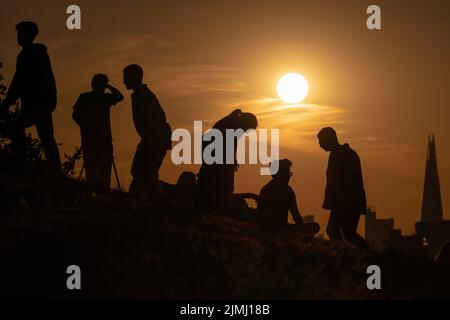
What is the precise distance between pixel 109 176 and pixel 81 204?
3.29 metres

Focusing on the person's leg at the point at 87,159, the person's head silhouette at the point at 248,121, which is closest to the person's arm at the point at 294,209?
the person's head silhouette at the point at 248,121

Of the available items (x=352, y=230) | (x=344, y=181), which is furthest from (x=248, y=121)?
(x=352, y=230)

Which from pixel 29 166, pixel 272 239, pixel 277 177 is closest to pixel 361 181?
pixel 277 177

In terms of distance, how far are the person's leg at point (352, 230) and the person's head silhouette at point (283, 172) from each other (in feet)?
5.20

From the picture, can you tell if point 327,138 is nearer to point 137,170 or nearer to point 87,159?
point 137,170

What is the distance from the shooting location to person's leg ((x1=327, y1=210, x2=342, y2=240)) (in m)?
15.7

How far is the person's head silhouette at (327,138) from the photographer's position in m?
15.6

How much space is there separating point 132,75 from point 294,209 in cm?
328

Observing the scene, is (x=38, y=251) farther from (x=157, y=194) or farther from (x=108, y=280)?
(x=157, y=194)

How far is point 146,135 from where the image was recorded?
16.6 meters

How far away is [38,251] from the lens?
455 inches
